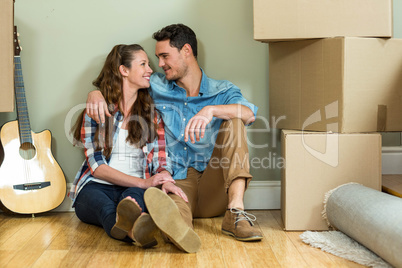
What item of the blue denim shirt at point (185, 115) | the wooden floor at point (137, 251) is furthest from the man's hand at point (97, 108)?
the wooden floor at point (137, 251)

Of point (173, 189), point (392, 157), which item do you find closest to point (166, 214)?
point (173, 189)

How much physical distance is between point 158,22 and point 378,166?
119 centimetres

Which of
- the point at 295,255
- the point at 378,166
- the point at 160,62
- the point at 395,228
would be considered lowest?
the point at 295,255

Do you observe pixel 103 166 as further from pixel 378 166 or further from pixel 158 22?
pixel 378 166

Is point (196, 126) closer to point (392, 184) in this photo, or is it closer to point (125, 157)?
point (125, 157)

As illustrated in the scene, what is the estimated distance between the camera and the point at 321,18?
1864 mm

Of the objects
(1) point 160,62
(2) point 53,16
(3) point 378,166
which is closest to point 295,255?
(3) point 378,166

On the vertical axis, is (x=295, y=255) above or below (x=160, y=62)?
below

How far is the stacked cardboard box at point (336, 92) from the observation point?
186 cm

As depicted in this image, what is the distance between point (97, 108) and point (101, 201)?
40 centimetres

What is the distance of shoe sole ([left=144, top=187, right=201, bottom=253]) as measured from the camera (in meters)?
1.58

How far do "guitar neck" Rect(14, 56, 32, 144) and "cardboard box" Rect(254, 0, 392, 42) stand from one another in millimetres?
1118

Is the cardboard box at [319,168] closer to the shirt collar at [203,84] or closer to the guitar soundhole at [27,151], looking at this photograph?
the shirt collar at [203,84]

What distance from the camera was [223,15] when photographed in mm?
2277
